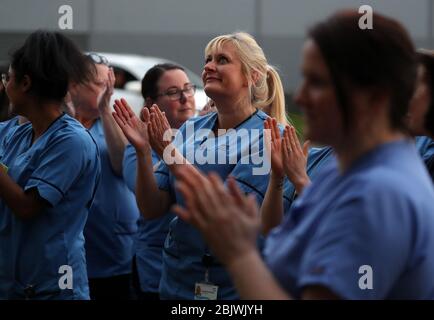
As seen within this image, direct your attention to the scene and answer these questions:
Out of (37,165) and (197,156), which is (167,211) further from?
(37,165)

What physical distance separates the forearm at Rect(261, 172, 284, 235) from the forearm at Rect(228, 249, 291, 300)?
1400mm

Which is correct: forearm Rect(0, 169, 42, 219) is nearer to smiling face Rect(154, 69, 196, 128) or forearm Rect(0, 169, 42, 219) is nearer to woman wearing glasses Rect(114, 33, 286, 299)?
woman wearing glasses Rect(114, 33, 286, 299)

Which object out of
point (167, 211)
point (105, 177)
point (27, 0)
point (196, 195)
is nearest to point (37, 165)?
point (167, 211)

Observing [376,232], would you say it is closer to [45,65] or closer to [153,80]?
[45,65]

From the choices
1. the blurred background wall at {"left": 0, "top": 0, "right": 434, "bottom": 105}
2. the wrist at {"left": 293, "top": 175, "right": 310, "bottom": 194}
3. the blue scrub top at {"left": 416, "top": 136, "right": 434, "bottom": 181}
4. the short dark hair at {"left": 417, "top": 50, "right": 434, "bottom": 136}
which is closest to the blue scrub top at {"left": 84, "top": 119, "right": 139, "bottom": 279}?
the wrist at {"left": 293, "top": 175, "right": 310, "bottom": 194}

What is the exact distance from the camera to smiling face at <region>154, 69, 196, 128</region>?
161 inches

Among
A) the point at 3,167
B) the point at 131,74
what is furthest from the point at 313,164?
the point at 131,74

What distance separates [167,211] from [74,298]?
2.10 ft

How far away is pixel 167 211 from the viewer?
11.2 ft

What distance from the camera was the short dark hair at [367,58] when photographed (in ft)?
4.71

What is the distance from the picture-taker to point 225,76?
126 inches

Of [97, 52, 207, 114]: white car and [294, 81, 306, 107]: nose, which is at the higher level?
[294, 81, 306, 107]: nose

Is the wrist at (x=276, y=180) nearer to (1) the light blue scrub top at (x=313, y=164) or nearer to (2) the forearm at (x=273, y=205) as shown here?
(2) the forearm at (x=273, y=205)

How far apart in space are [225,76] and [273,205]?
23.7 inches
